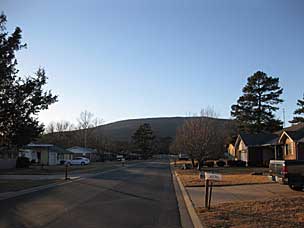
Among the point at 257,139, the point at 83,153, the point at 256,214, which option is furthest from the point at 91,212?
the point at 83,153

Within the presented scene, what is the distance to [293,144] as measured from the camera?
40719 millimetres

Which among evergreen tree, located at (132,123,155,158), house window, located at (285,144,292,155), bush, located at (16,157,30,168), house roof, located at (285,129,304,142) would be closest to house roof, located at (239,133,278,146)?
house window, located at (285,144,292,155)

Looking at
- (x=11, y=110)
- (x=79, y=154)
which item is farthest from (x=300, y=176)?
(x=79, y=154)

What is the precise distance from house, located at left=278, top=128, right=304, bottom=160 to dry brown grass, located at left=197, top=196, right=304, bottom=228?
90.0ft

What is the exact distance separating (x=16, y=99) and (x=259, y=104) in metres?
48.6

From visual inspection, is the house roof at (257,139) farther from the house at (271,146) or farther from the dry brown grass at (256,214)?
the dry brown grass at (256,214)

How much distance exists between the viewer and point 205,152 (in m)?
41.8

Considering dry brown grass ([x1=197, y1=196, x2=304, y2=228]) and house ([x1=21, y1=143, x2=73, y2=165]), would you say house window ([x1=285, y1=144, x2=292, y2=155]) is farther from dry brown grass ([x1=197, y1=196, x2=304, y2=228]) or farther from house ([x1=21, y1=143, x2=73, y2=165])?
house ([x1=21, y1=143, x2=73, y2=165])

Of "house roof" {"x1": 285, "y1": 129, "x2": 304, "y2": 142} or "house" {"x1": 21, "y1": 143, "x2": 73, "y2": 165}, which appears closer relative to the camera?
"house roof" {"x1": 285, "y1": 129, "x2": 304, "y2": 142}

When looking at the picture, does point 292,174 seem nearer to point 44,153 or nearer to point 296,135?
point 296,135

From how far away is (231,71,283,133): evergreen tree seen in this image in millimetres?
64250

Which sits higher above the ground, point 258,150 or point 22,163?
point 258,150

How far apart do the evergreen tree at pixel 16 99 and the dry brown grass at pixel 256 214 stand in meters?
14.4

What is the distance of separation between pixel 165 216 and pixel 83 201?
15.3ft
